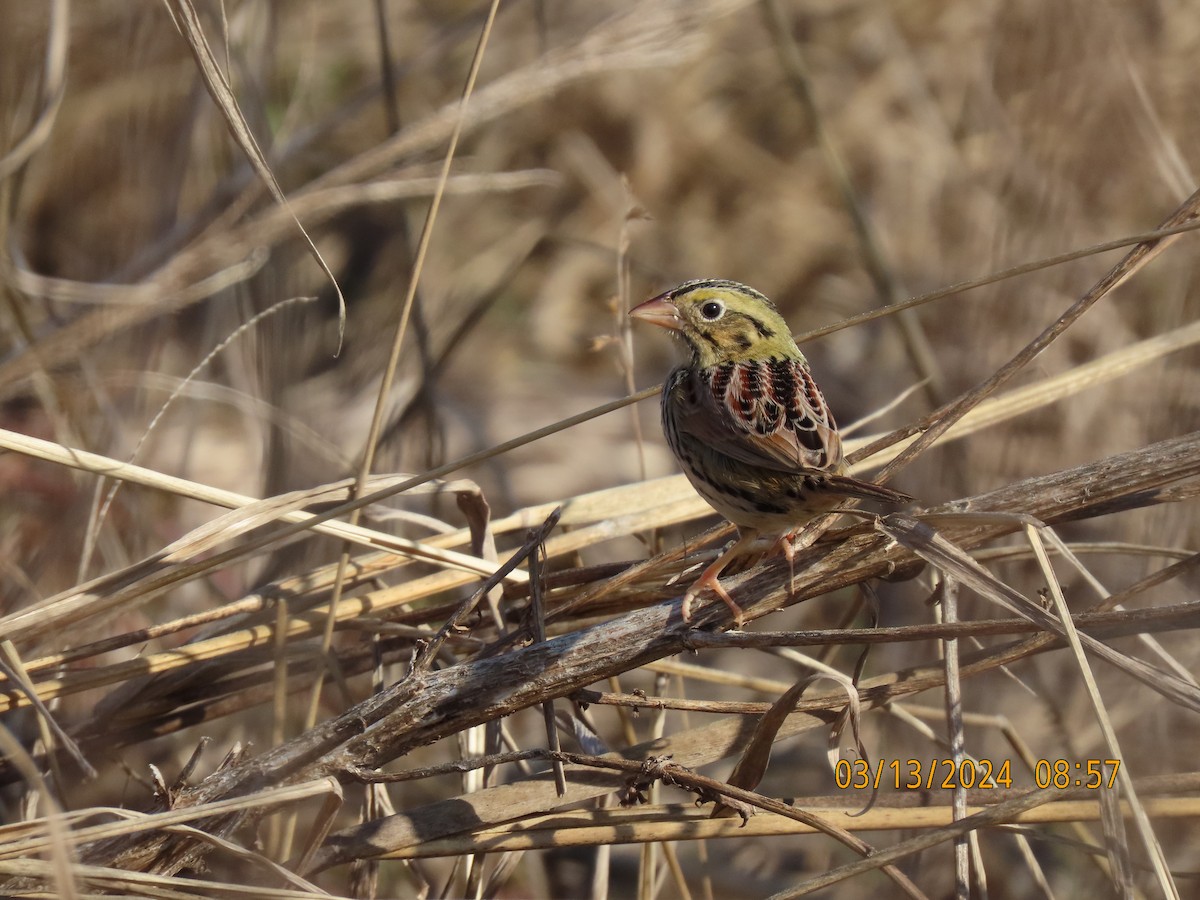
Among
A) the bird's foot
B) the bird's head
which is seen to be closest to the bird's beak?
the bird's head

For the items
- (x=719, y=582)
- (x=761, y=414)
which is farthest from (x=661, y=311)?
(x=719, y=582)

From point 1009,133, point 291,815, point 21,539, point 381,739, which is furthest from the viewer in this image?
point 1009,133

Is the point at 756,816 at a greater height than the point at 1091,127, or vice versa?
the point at 1091,127

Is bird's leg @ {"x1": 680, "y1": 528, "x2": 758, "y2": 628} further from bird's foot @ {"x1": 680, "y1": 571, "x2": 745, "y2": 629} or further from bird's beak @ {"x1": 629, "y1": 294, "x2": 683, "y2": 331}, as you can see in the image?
bird's beak @ {"x1": 629, "y1": 294, "x2": 683, "y2": 331}

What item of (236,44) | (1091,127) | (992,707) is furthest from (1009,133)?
(236,44)

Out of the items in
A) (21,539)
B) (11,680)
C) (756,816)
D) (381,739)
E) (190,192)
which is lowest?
(756,816)

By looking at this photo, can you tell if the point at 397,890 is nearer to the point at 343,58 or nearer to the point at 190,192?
the point at 190,192

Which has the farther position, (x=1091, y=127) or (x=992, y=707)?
(x=1091, y=127)
